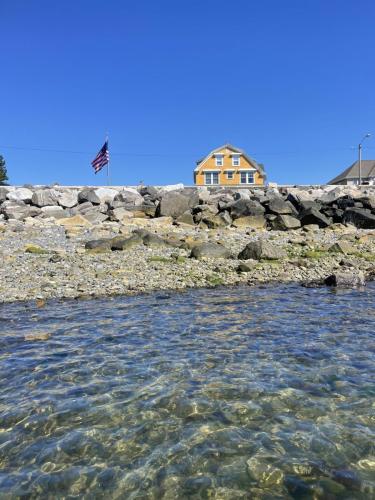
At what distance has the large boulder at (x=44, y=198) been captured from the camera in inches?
1531

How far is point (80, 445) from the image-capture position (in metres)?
5.38

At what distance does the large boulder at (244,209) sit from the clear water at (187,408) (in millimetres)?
21462

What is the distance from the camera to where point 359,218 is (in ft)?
107

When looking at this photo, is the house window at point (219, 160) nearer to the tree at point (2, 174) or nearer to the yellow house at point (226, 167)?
the yellow house at point (226, 167)

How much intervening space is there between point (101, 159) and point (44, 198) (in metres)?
13.2

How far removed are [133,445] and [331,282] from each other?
12.8 m

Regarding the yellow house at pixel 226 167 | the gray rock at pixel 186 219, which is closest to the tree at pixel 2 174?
the yellow house at pixel 226 167

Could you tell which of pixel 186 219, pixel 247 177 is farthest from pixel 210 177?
pixel 186 219

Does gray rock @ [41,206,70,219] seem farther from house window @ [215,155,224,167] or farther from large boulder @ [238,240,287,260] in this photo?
house window @ [215,155,224,167]

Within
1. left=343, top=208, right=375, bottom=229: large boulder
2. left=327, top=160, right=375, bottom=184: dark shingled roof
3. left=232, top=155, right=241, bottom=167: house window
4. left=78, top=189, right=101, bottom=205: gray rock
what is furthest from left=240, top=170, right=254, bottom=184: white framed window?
left=343, top=208, right=375, bottom=229: large boulder

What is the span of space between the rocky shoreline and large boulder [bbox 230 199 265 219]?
73 mm

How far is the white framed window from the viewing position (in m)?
80.6

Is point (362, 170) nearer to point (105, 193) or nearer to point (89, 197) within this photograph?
point (105, 193)

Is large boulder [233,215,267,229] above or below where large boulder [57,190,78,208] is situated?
below
